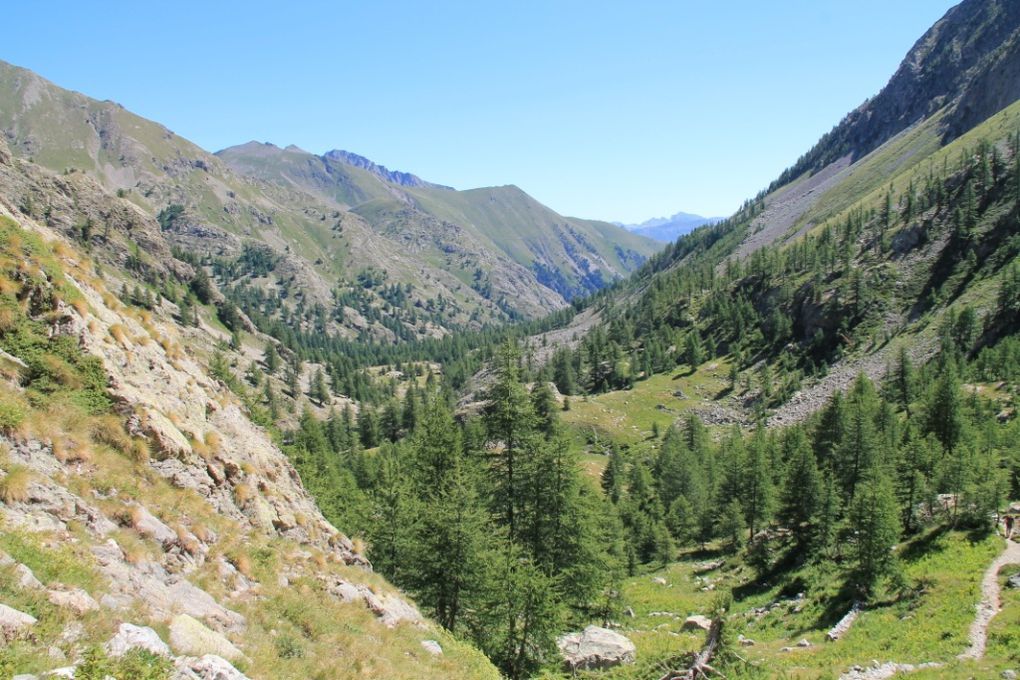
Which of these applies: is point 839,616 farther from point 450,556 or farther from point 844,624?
point 450,556

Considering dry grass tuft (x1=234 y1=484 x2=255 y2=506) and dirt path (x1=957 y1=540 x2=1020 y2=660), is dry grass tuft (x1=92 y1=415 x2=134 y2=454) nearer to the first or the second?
dry grass tuft (x1=234 y1=484 x2=255 y2=506)

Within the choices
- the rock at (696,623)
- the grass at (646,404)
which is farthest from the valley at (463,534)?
the grass at (646,404)

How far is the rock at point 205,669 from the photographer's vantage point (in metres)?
8.92

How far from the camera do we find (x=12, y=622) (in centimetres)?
791

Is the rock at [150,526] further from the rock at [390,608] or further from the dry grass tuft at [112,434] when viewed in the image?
the rock at [390,608]

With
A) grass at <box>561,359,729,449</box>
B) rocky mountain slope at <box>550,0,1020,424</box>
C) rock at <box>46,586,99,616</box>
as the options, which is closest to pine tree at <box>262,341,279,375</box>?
grass at <box>561,359,729,449</box>

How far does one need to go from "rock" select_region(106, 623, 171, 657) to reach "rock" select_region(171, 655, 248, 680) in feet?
1.20

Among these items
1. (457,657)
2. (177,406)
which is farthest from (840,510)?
(177,406)

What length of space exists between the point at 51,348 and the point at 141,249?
197574 mm

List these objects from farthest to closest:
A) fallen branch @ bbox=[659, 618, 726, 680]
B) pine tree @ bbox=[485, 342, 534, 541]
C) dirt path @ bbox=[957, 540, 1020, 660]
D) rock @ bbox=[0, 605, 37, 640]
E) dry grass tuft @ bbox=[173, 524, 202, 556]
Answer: pine tree @ bbox=[485, 342, 534, 541] < dirt path @ bbox=[957, 540, 1020, 660] < fallen branch @ bbox=[659, 618, 726, 680] < dry grass tuft @ bbox=[173, 524, 202, 556] < rock @ bbox=[0, 605, 37, 640]

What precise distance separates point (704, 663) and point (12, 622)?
21.8 meters

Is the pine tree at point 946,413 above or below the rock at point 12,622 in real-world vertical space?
below

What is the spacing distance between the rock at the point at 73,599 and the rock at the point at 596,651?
2214 cm

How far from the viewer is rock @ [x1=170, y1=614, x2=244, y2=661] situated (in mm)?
10047
